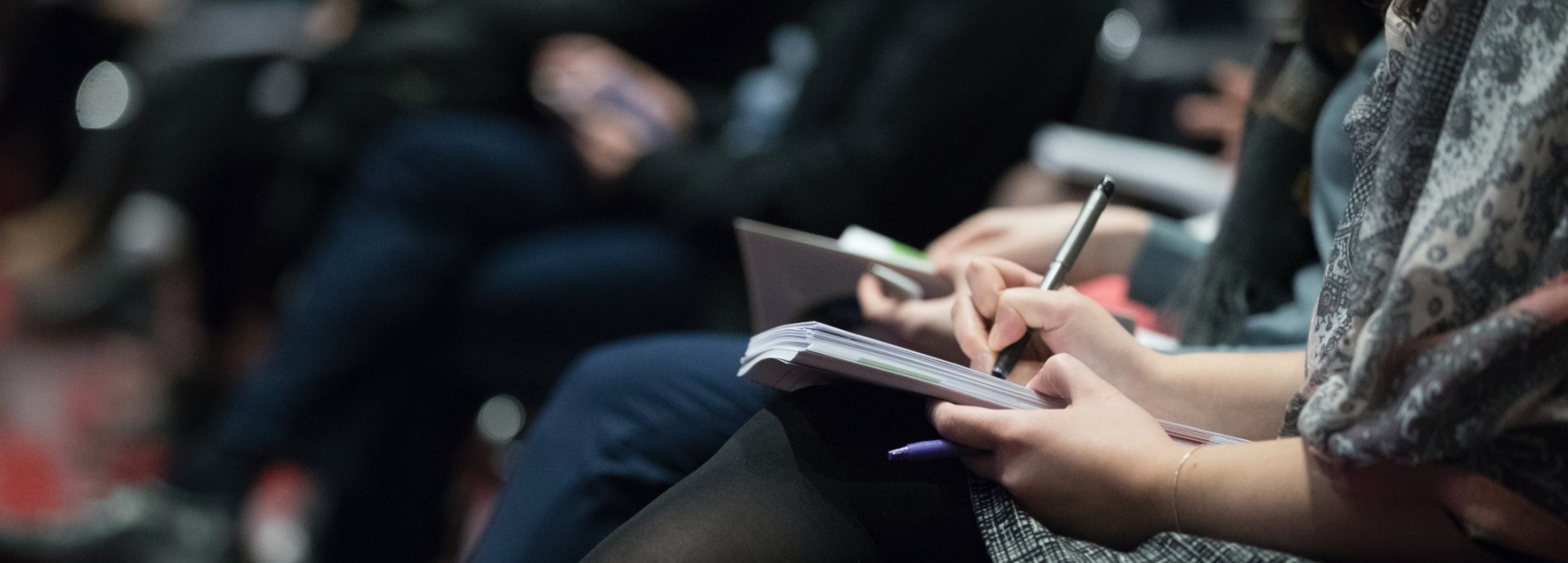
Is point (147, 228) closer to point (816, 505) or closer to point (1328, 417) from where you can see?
point (816, 505)

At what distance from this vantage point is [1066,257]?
0.62 metres

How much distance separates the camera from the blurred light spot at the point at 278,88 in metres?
1.72

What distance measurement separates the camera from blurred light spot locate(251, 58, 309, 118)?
1.72 meters

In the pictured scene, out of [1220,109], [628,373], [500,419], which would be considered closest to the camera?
[628,373]

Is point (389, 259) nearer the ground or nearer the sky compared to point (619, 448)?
nearer the ground

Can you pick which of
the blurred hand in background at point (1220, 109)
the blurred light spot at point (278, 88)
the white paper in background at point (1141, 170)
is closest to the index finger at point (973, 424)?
the white paper in background at point (1141, 170)

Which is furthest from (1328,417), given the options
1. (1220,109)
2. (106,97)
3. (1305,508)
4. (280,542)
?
(106,97)

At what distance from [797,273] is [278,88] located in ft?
4.30

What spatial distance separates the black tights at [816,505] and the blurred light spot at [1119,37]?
1058 millimetres

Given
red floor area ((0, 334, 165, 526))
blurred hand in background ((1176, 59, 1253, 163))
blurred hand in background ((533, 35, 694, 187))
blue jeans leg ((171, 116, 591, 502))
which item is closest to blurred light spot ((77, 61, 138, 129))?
red floor area ((0, 334, 165, 526))

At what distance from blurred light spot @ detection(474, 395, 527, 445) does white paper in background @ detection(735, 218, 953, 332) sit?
983 mm

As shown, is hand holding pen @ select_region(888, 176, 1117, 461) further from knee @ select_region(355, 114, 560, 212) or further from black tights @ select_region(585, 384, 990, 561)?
knee @ select_region(355, 114, 560, 212)

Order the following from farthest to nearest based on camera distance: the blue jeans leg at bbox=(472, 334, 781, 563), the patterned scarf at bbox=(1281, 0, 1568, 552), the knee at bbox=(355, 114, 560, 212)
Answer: the knee at bbox=(355, 114, 560, 212), the blue jeans leg at bbox=(472, 334, 781, 563), the patterned scarf at bbox=(1281, 0, 1568, 552)

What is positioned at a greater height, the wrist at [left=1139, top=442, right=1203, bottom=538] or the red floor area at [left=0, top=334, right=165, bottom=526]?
the wrist at [left=1139, top=442, right=1203, bottom=538]
